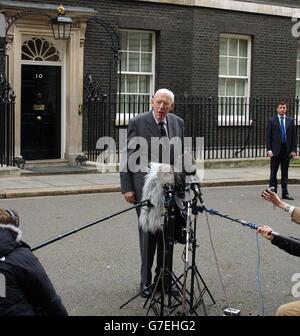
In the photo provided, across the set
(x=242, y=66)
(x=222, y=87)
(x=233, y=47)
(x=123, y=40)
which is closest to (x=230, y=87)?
(x=222, y=87)

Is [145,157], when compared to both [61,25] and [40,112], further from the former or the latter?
[40,112]

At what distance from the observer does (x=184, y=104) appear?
1711 centimetres

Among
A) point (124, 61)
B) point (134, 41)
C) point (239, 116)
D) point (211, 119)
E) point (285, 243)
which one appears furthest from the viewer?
point (239, 116)

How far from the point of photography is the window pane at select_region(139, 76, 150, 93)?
17447 mm

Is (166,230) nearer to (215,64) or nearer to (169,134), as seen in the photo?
(169,134)

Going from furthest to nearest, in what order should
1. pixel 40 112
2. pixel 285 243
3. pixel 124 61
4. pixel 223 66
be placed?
pixel 223 66 → pixel 124 61 → pixel 40 112 → pixel 285 243

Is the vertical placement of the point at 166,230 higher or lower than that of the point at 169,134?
lower

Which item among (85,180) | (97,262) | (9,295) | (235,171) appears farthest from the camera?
(235,171)

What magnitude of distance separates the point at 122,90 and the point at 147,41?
5.11 ft

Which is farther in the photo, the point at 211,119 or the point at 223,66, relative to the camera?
the point at 223,66

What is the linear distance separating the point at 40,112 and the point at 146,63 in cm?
347

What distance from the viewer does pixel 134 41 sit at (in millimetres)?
17141

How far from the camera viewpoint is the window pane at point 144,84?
57.2 feet

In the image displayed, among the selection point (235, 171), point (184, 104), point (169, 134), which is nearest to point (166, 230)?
point (169, 134)
